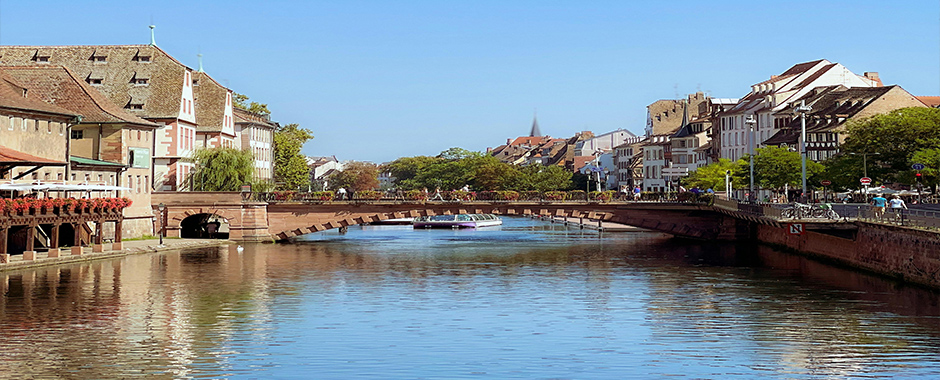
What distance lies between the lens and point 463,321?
4484 cm

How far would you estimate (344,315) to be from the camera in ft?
153

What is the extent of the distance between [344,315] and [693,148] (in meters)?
123

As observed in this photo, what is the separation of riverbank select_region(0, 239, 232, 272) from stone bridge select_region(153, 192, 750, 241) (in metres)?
3.56

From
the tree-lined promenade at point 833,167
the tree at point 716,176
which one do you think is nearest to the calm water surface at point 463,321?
the tree-lined promenade at point 833,167

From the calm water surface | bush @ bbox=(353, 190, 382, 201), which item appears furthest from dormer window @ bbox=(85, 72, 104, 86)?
the calm water surface

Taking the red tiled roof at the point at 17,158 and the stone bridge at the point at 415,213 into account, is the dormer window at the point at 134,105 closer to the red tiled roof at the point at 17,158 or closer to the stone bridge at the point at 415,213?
the stone bridge at the point at 415,213

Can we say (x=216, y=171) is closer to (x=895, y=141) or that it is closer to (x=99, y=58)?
Answer: (x=99, y=58)

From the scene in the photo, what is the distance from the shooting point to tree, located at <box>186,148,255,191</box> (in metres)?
103

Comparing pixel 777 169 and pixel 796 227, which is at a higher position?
pixel 777 169

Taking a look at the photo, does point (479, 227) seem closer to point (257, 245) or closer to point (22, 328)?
point (257, 245)

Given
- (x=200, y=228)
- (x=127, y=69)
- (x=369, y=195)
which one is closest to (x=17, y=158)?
(x=369, y=195)

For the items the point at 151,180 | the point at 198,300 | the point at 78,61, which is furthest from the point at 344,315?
the point at 78,61

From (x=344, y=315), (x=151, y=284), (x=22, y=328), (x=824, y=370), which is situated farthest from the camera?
(x=151, y=284)

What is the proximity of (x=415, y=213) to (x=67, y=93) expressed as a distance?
2642 cm
